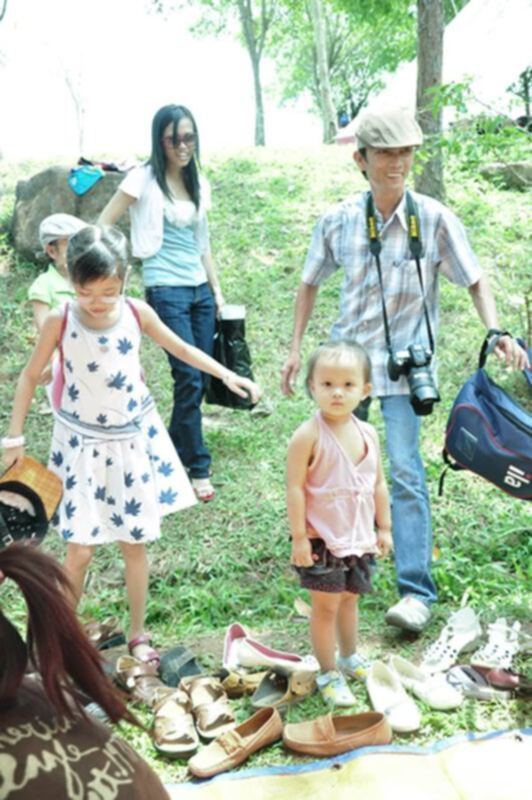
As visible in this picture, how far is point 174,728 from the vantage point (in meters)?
2.70

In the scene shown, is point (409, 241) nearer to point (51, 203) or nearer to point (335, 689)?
point (335, 689)

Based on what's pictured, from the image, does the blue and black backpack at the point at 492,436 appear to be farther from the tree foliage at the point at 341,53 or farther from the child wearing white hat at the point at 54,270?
the tree foliage at the point at 341,53

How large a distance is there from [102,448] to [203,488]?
192cm

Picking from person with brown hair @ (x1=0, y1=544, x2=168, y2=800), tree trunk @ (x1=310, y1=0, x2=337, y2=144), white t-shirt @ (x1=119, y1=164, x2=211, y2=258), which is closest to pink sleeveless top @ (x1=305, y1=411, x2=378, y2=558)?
person with brown hair @ (x1=0, y1=544, x2=168, y2=800)

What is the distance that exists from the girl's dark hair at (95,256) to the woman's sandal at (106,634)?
1385mm

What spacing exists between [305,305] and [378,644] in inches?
55.3

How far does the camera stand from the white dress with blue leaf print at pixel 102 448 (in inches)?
122

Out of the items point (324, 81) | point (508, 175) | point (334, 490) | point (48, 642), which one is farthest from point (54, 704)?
point (324, 81)

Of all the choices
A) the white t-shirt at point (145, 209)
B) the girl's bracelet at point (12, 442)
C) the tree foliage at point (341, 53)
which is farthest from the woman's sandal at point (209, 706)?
the tree foliage at point (341, 53)

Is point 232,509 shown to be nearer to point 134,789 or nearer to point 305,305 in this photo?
point 305,305

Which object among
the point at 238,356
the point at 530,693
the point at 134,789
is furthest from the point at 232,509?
the point at 134,789

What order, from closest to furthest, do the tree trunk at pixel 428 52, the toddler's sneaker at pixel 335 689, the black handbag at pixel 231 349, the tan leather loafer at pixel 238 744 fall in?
the tan leather loafer at pixel 238 744 < the toddler's sneaker at pixel 335 689 < the black handbag at pixel 231 349 < the tree trunk at pixel 428 52

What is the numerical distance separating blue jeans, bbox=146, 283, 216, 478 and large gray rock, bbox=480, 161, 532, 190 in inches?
196

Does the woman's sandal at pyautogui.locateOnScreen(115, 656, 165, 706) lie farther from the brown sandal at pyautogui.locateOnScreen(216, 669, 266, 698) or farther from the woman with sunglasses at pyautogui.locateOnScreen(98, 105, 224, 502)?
the woman with sunglasses at pyautogui.locateOnScreen(98, 105, 224, 502)
